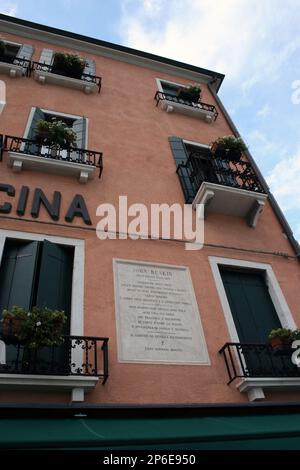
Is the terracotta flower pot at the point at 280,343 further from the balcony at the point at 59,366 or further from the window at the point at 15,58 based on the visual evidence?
the window at the point at 15,58

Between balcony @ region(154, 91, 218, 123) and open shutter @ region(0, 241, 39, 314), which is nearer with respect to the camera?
open shutter @ region(0, 241, 39, 314)

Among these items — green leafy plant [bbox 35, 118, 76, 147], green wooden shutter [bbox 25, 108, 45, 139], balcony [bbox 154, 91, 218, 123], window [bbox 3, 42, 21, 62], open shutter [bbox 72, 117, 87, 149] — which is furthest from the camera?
window [bbox 3, 42, 21, 62]

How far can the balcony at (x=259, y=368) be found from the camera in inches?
199

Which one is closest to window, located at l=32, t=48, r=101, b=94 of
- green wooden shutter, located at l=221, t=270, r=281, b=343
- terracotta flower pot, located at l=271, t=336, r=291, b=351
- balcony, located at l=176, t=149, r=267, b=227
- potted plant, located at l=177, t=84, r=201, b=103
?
potted plant, located at l=177, t=84, r=201, b=103

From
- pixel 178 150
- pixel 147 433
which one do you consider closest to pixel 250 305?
pixel 147 433

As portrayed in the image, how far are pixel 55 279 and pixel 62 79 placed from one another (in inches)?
254

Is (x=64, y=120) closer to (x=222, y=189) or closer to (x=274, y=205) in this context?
(x=222, y=189)

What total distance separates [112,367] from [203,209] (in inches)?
153

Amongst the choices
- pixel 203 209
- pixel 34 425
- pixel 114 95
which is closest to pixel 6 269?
pixel 34 425

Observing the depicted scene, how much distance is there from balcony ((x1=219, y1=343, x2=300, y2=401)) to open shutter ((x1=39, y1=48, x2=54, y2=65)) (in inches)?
370

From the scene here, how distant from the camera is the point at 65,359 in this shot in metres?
4.77

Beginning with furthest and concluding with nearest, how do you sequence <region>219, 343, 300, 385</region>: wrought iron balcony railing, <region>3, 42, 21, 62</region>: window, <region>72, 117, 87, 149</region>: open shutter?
<region>3, 42, 21, 62</region>: window, <region>72, 117, 87, 149</region>: open shutter, <region>219, 343, 300, 385</region>: wrought iron balcony railing

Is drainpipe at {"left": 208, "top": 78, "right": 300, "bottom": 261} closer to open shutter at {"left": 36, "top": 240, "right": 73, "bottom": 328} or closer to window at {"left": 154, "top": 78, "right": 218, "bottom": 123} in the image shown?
window at {"left": 154, "top": 78, "right": 218, "bottom": 123}

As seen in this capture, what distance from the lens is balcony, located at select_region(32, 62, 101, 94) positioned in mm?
9666
